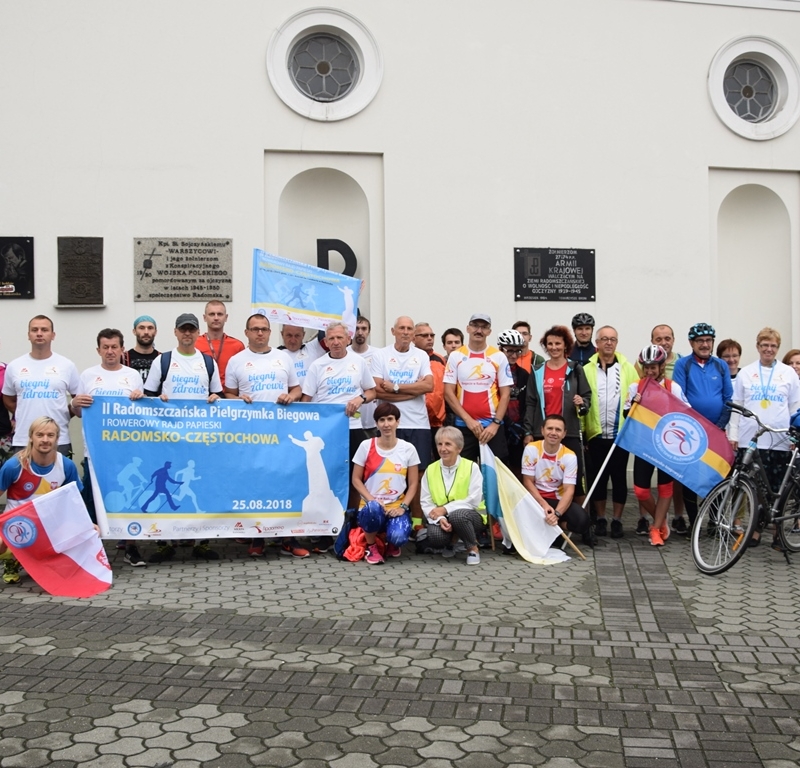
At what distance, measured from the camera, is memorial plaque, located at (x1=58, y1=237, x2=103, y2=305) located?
1081 cm

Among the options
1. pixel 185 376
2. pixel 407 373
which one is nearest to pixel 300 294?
pixel 407 373

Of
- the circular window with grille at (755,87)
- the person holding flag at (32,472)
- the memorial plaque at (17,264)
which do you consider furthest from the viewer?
the circular window with grille at (755,87)

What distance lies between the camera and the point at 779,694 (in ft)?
14.4

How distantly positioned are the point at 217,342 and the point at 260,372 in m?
0.95

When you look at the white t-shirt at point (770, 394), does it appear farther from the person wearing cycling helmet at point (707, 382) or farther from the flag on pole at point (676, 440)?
the flag on pole at point (676, 440)

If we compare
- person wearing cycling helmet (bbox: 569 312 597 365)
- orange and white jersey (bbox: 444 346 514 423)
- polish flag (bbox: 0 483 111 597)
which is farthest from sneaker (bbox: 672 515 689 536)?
polish flag (bbox: 0 483 111 597)

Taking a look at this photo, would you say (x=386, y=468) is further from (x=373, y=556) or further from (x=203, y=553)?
(x=203, y=553)

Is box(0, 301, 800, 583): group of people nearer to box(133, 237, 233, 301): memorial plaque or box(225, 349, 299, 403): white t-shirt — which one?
box(225, 349, 299, 403): white t-shirt

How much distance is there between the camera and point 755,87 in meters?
12.3

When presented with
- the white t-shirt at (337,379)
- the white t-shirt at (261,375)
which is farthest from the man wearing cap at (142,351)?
the white t-shirt at (337,379)

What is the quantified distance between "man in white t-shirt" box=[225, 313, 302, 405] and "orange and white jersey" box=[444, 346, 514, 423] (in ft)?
4.69

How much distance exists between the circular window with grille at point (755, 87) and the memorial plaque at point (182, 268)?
6.50 m

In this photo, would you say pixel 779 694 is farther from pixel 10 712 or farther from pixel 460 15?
pixel 460 15

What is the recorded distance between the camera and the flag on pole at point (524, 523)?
24.7 feet
